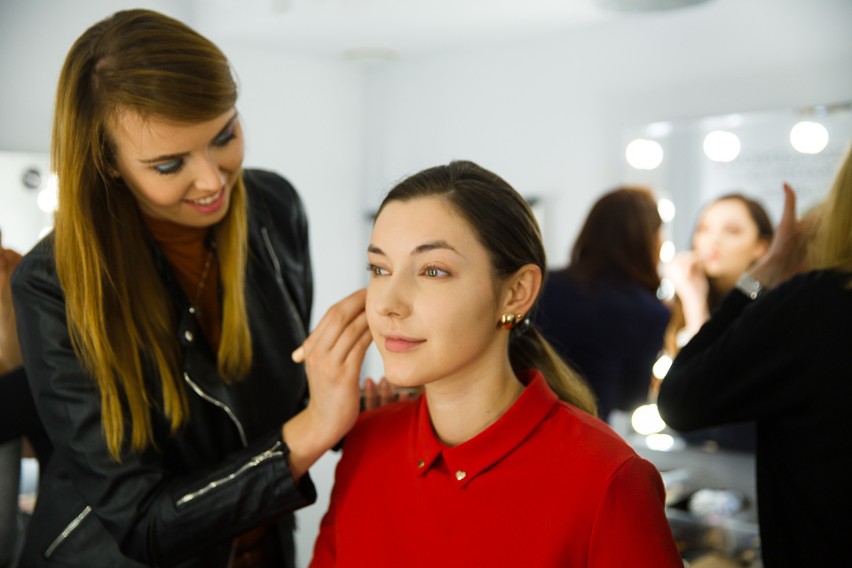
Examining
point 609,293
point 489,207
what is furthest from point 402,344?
point 609,293

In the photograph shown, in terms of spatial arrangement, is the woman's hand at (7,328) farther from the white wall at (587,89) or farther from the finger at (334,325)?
the white wall at (587,89)

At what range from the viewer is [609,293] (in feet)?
7.72

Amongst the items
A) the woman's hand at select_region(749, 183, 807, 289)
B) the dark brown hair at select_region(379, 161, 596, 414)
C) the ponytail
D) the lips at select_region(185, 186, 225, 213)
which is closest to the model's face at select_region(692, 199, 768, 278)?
the woman's hand at select_region(749, 183, 807, 289)

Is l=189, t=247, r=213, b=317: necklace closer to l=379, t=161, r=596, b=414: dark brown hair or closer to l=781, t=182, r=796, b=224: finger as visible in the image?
l=379, t=161, r=596, b=414: dark brown hair

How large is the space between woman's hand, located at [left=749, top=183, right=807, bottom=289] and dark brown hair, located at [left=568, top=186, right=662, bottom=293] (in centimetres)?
95

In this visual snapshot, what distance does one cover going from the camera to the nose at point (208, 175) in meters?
1.21

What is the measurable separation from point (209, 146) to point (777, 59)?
1.85 metres

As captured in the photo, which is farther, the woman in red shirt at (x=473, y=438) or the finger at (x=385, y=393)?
the finger at (x=385, y=393)

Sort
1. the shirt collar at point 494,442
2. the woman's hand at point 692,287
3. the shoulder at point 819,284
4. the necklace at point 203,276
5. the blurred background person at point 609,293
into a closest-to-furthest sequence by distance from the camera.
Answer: the shirt collar at point 494,442 < the shoulder at point 819,284 < the necklace at point 203,276 < the blurred background person at point 609,293 < the woman's hand at point 692,287

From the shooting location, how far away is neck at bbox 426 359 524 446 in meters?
1.17

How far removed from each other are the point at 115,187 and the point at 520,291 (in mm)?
603

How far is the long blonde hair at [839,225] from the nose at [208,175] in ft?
2.87

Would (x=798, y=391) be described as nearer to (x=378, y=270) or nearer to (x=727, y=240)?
(x=378, y=270)

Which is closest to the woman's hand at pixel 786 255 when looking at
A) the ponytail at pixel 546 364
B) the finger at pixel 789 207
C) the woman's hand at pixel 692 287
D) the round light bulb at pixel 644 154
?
the finger at pixel 789 207
